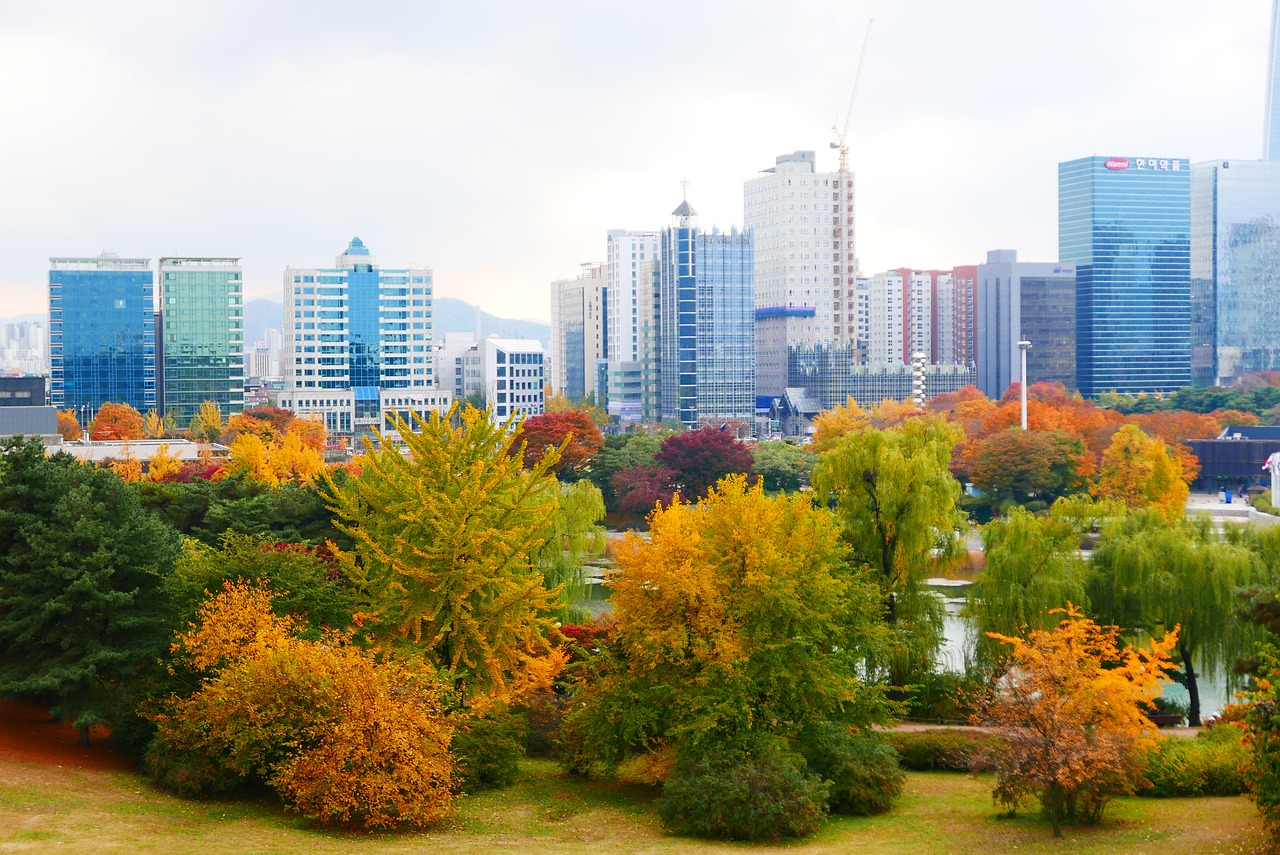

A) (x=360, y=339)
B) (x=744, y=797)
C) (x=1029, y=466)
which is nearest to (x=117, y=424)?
(x=360, y=339)

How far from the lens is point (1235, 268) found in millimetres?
165375

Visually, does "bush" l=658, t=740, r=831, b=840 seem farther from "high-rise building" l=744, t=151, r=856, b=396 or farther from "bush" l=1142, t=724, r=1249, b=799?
"high-rise building" l=744, t=151, r=856, b=396

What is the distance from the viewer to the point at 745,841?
17.3 m

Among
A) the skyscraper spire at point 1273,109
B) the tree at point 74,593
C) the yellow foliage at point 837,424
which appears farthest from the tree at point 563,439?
the skyscraper spire at point 1273,109

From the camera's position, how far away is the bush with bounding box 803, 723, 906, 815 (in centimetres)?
1875

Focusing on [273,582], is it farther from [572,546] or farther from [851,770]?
[572,546]

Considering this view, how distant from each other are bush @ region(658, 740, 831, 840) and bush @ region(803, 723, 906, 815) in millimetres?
822

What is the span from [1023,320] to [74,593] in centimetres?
13781

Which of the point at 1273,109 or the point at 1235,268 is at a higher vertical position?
the point at 1273,109

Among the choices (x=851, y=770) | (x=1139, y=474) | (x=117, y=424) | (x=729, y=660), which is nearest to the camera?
(x=729, y=660)

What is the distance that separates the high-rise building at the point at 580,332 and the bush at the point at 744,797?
424ft

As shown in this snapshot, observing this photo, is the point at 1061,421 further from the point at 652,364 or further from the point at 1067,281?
the point at 1067,281

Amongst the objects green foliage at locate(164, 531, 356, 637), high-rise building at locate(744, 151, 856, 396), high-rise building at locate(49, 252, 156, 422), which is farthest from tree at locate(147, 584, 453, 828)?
high-rise building at locate(744, 151, 856, 396)

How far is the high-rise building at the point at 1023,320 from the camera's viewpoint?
478ft
